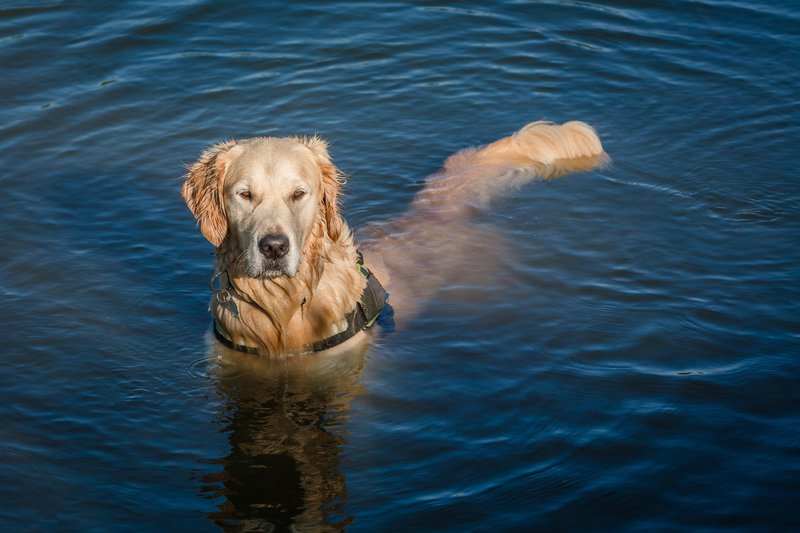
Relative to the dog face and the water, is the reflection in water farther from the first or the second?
the dog face

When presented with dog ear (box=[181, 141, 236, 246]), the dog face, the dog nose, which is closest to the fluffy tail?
the dog face

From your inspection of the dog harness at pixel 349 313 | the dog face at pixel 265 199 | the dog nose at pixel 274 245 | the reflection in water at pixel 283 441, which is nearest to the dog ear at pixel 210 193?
the dog face at pixel 265 199

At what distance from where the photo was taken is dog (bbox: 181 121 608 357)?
588 centimetres

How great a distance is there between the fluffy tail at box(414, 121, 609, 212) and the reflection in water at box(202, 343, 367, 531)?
2.44 metres

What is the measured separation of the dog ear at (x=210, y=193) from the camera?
607 cm

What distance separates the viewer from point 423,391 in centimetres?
640

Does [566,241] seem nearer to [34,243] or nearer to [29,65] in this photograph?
[34,243]

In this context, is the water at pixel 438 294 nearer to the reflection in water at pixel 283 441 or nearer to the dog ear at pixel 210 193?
the reflection in water at pixel 283 441

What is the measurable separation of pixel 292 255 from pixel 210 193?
2.36 ft

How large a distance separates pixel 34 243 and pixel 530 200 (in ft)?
14.3

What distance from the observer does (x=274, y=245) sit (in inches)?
226

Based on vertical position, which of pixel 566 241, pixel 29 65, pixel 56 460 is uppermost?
pixel 29 65

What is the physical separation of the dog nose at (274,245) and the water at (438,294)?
3.61ft

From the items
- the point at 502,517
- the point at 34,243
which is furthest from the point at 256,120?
the point at 502,517
